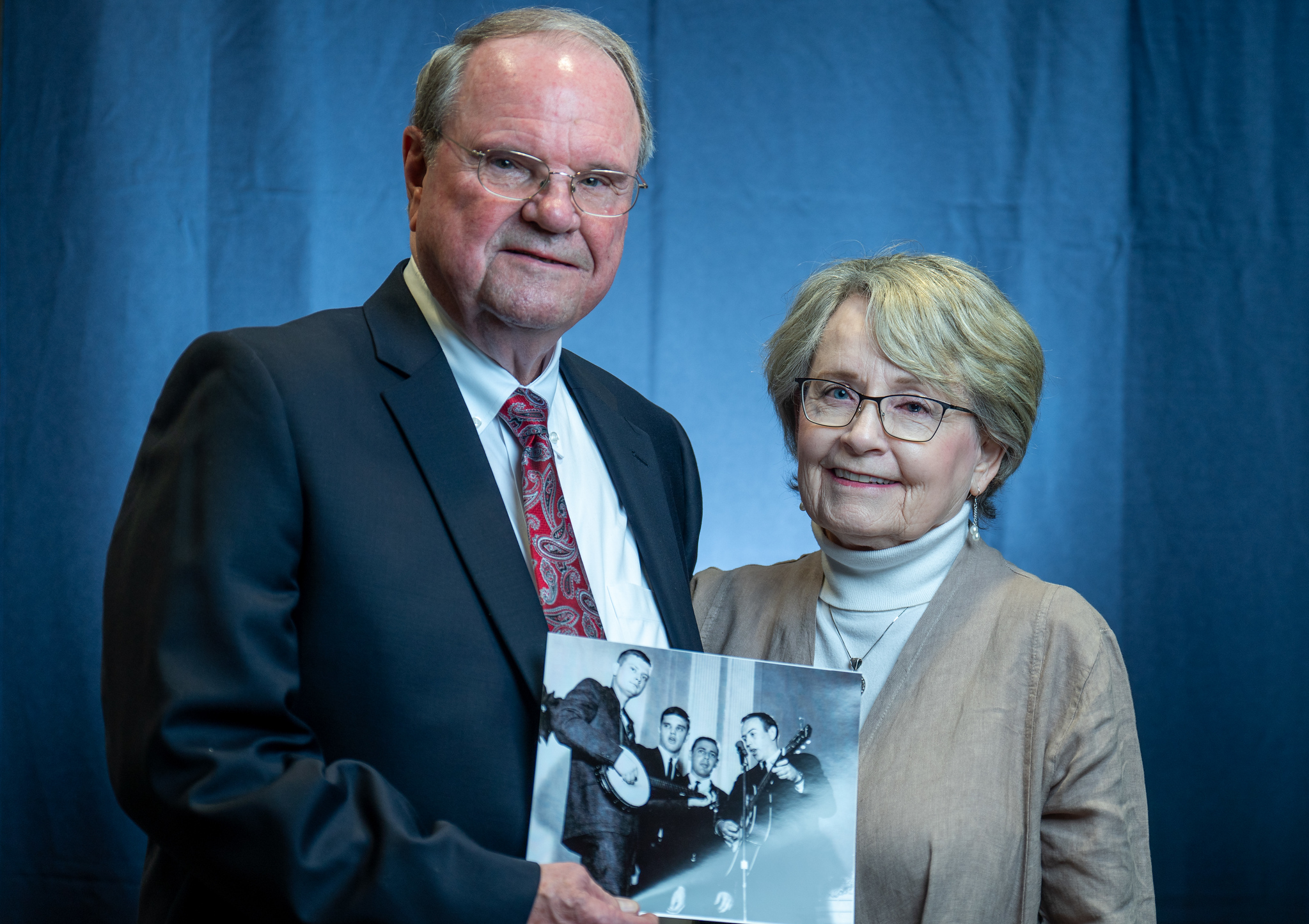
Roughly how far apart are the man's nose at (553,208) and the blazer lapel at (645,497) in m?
0.36

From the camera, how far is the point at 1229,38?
306cm

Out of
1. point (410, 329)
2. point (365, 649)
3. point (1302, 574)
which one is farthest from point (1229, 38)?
point (365, 649)

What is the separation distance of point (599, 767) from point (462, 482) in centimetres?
37

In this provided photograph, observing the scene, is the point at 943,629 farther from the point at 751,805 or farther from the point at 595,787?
the point at 595,787

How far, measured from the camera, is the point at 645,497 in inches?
67.9

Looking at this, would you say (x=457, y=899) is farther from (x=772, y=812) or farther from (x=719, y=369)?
(x=719, y=369)

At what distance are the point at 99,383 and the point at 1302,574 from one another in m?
3.16

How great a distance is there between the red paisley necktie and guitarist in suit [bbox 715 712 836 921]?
0.25m

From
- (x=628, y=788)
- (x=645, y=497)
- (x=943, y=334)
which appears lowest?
(x=628, y=788)

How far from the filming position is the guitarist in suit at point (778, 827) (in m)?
1.33

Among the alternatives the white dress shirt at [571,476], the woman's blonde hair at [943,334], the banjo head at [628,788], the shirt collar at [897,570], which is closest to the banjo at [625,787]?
the banjo head at [628,788]

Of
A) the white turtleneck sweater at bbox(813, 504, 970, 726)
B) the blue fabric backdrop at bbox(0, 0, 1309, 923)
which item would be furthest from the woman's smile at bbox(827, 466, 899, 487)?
the blue fabric backdrop at bbox(0, 0, 1309, 923)

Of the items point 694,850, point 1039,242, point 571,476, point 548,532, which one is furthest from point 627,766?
point 1039,242

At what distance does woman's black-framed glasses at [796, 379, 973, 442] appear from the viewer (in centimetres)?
176
